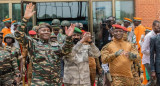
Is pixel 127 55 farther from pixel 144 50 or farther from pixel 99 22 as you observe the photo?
pixel 99 22

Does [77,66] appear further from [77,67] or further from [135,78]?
[135,78]

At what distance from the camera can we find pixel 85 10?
14.3 meters

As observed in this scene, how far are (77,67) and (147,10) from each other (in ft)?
20.7

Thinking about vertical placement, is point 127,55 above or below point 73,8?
below

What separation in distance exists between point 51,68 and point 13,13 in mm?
8302

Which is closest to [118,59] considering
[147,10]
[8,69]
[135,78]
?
[135,78]

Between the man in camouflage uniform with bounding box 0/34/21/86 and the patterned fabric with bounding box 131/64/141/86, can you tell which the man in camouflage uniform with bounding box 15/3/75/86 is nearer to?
the man in camouflage uniform with bounding box 0/34/21/86

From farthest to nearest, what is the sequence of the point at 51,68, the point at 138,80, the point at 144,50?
the point at 144,50
the point at 138,80
the point at 51,68

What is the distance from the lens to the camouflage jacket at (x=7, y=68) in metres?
7.57

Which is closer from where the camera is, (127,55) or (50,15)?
(127,55)

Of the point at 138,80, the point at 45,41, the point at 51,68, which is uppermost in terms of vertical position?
the point at 45,41

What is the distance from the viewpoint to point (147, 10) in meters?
13.7

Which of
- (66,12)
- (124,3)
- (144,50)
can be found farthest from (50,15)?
(144,50)

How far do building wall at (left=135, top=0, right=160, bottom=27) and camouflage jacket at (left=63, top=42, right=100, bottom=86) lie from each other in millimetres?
5860
